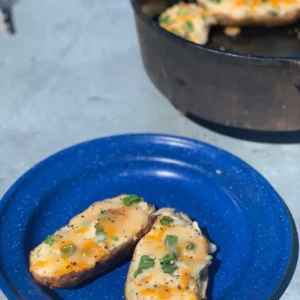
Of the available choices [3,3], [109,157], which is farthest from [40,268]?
[3,3]

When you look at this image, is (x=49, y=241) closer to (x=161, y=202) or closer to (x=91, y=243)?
(x=91, y=243)

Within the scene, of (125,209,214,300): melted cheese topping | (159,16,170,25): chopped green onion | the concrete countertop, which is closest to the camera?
(125,209,214,300): melted cheese topping

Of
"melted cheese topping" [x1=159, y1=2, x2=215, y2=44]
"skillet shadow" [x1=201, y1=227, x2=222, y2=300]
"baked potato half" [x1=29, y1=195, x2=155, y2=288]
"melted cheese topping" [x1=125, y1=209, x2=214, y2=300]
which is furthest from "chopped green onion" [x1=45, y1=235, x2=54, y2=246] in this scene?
"melted cheese topping" [x1=159, y1=2, x2=215, y2=44]

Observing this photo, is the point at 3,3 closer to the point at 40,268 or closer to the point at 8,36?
the point at 8,36

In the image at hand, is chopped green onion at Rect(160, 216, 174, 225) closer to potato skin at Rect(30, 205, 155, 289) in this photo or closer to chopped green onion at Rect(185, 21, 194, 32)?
potato skin at Rect(30, 205, 155, 289)

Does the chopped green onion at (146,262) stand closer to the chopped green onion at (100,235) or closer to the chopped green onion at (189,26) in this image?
the chopped green onion at (100,235)

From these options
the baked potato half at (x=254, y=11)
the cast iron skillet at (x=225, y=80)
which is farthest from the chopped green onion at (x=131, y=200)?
the baked potato half at (x=254, y=11)

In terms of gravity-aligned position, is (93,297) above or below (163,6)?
below
